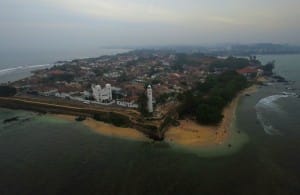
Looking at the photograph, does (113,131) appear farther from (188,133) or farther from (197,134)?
(197,134)

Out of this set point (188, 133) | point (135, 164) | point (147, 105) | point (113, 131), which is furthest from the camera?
point (147, 105)

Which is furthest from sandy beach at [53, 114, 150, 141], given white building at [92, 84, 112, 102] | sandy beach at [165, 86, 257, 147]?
white building at [92, 84, 112, 102]

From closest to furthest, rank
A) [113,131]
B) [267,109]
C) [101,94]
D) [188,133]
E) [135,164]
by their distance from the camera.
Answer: [135,164] → [188,133] → [113,131] → [267,109] → [101,94]

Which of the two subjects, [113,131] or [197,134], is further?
[113,131]

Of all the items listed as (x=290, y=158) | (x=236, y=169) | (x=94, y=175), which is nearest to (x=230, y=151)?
(x=236, y=169)

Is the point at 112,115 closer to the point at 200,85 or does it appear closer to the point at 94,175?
the point at 94,175

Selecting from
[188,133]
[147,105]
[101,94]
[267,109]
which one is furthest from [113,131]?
[267,109]

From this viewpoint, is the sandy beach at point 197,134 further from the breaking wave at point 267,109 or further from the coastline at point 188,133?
the breaking wave at point 267,109
